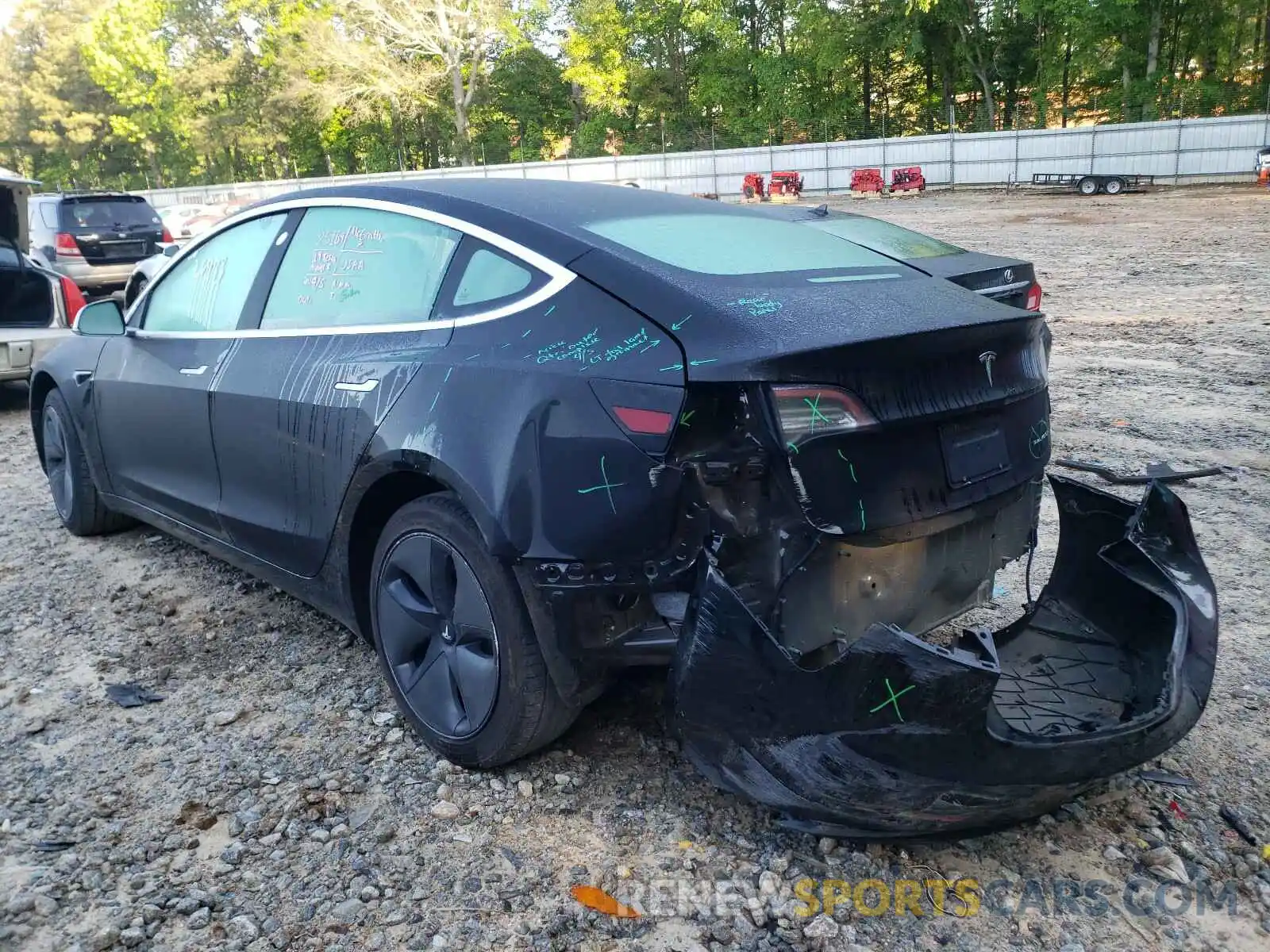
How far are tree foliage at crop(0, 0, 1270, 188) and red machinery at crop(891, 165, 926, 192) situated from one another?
6.96m

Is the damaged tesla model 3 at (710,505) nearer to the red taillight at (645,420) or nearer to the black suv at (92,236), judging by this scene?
the red taillight at (645,420)

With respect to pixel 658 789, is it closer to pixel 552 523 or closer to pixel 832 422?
pixel 552 523

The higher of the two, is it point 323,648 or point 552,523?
point 552,523

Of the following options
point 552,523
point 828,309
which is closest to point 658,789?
point 552,523

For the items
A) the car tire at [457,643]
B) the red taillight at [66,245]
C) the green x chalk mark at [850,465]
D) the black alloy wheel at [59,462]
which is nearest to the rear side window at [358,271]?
the car tire at [457,643]

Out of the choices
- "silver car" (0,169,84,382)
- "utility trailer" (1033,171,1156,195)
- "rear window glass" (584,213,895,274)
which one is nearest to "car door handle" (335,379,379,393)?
"rear window glass" (584,213,895,274)

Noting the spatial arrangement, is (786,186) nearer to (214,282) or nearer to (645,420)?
(214,282)

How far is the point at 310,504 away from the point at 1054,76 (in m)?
44.0

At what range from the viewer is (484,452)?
8.36ft

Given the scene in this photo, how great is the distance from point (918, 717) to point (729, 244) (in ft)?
5.11

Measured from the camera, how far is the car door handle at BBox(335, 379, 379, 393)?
2.92 metres

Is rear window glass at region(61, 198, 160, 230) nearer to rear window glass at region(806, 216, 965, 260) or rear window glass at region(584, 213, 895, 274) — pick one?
rear window glass at region(806, 216, 965, 260)

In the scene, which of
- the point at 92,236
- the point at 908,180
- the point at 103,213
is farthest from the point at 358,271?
the point at 908,180

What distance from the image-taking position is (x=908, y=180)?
34.2 meters
